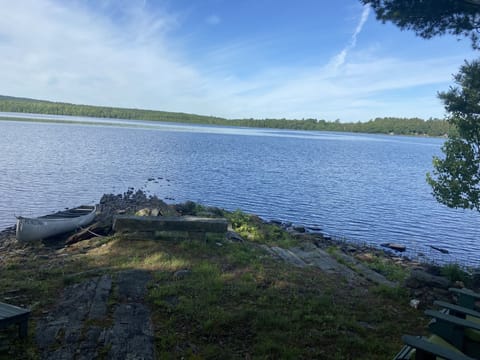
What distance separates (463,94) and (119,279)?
10283mm

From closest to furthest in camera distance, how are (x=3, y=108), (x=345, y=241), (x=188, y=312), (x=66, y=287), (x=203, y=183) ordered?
1. (x=188, y=312)
2. (x=66, y=287)
3. (x=345, y=241)
4. (x=203, y=183)
5. (x=3, y=108)

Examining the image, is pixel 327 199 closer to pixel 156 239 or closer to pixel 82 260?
pixel 156 239

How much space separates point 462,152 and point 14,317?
12108 millimetres

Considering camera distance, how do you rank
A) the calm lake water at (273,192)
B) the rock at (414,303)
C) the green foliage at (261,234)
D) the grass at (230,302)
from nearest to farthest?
the grass at (230,302) < the rock at (414,303) < the green foliage at (261,234) < the calm lake water at (273,192)

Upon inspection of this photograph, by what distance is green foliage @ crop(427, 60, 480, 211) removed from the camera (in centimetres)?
1005

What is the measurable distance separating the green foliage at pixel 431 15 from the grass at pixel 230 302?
603cm

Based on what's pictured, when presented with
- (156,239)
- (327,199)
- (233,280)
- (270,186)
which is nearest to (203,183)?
(270,186)

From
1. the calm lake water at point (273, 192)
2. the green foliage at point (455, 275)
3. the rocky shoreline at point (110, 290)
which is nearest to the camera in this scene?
the rocky shoreline at point (110, 290)

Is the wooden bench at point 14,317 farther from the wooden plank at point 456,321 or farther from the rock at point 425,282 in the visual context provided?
the rock at point 425,282

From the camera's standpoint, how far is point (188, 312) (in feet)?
17.9

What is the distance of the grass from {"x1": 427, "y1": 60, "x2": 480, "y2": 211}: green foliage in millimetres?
5522

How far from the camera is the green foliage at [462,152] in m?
10.0

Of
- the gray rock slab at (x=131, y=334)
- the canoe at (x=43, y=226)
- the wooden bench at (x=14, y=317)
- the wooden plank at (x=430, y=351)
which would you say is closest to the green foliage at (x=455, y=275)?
the wooden plank at (x=430, y=351)

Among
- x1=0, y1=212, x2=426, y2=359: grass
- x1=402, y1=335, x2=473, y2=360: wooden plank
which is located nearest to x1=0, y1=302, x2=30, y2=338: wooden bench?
x1=0, y1=212, x2=426, y2=359: grass
